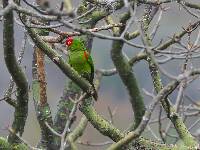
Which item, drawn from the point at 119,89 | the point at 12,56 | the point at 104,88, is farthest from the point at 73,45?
the point at 119,89

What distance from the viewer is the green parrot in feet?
11.8

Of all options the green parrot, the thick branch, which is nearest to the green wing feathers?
the green parrot

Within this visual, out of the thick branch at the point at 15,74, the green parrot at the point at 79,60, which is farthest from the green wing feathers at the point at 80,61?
the thick branch at the point at 15,74

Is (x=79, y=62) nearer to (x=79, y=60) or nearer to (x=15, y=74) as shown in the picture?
(x=79, y=60)

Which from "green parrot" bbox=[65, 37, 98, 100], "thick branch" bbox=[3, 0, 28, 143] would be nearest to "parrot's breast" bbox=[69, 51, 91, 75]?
"green parrot" bbox=[65, 37, 98, 100]

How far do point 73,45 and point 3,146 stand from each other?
80 cm

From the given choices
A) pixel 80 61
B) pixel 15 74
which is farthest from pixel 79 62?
pixel 15 74

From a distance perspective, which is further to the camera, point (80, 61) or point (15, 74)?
point (80, 61)

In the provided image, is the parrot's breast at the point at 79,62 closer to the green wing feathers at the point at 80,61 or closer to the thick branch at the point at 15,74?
the green wing feathers at the point at 80,61

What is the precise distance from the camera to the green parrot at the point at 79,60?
11.8 ft

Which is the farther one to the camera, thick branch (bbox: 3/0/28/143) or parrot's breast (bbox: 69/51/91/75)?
parrot's breast (bbox: 69/51/91/75)

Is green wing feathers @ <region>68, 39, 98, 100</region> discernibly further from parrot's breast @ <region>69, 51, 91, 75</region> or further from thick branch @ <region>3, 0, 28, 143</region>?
thick branch @ <region>3, 0, 28, 143</region>

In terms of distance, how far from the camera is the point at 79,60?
11.9ft

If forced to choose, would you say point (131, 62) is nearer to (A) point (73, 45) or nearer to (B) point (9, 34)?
(B) point (9, 34)
